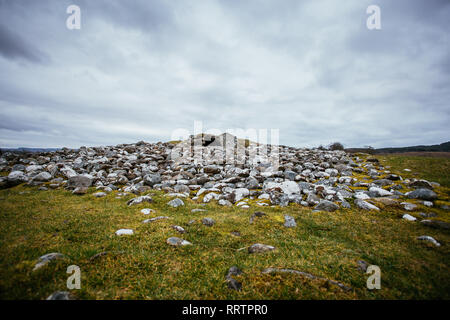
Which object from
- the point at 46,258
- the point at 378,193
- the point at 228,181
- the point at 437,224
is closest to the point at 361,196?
the point at 378,193

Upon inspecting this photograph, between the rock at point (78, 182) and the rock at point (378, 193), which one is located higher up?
the rock at point (78, 182)

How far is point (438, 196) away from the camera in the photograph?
13.5 meters

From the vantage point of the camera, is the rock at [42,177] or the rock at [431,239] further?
the rock at [42,177]

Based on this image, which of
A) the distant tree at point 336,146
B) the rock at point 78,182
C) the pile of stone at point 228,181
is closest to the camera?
the pile of stone at point 228,181

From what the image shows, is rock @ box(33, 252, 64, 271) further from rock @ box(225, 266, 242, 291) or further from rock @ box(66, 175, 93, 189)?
rock @ box(66, 175, 93, 189)

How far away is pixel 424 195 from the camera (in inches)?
525

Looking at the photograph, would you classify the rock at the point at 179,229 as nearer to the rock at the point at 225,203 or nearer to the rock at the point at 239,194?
the rock at the point at 225,203

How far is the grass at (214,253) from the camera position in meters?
5.08

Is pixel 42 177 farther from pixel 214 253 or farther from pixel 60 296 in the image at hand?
pixel 214 253

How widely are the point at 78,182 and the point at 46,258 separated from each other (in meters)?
15.6

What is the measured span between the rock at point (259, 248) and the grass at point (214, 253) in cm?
34

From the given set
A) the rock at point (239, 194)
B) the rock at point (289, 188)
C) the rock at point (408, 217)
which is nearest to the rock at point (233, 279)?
the rock at point (239, 194)

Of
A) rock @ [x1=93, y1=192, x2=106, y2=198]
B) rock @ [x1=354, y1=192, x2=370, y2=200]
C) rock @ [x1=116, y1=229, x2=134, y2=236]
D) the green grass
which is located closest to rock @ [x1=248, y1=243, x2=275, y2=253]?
rock @ [x1=116, y1=229, x2=134, y2=236]
